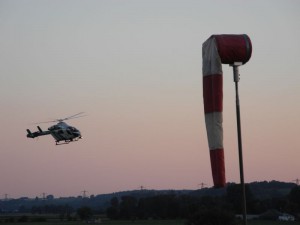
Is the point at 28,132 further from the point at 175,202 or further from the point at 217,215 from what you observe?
the point at 175,202

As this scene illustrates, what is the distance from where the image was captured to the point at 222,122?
403 inches

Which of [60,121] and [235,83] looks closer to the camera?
[235,83]

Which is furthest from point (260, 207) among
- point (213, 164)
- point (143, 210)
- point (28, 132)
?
point (213, 164)

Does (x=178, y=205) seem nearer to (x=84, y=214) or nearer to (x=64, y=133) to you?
(x=84, y=214)

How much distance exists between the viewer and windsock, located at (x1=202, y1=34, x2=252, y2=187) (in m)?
10.1

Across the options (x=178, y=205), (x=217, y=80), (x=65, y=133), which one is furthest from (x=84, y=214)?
(x=217, y=80)

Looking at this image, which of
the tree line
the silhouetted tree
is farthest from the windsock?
the silhouetted tree

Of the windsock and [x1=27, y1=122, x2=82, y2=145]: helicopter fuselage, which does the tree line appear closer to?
[x1=27, y1=122, x2=82, y2=145]: helicopter fuselage

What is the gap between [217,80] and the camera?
1010 cm

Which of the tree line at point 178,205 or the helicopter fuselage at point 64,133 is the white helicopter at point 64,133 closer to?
the helicopter fuselage at point 64,133

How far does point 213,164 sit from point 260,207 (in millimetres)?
123816

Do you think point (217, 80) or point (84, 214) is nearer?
point (217, 80)

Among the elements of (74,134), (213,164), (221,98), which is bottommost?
(213,164)

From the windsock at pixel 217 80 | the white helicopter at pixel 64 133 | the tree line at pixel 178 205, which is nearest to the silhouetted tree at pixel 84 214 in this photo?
the tree line at pixel 178 205
